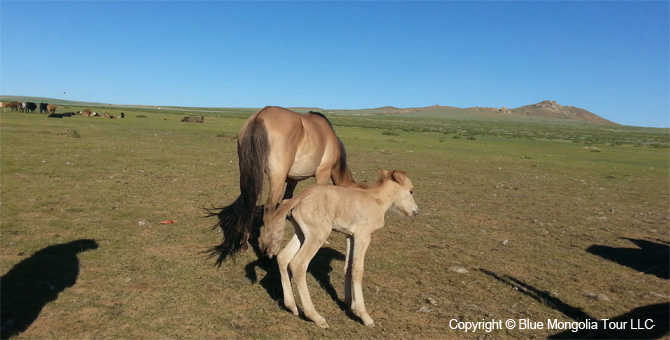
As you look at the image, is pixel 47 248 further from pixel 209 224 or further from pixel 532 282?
pixel 532 282

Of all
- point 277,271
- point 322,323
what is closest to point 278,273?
point 277,271

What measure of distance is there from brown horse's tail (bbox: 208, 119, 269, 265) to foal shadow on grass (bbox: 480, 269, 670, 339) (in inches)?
189

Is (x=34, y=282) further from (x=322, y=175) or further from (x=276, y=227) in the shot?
(x=322, y=175)

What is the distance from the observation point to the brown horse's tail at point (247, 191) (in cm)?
776

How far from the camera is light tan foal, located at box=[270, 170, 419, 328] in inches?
218

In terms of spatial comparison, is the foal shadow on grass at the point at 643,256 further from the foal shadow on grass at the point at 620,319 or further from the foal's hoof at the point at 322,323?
the foal's hoof at the point at 322,323

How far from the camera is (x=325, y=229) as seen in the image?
5.57m

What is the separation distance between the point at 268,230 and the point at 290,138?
9.98 feet

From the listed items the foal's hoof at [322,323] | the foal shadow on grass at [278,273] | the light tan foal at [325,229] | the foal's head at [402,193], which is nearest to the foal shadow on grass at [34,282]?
the foal shadow on grass at [278,273]

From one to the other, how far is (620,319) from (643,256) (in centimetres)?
400

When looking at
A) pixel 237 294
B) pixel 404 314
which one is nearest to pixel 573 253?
pixel 404 314

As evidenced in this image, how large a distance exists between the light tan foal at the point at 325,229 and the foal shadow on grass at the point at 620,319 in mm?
2711

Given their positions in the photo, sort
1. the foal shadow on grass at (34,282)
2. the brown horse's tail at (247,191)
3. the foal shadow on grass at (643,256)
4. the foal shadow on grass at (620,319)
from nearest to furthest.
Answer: the foal shadow on grass at (34,282)
the foal shadow on grass at (620,319)
the brown horse's tail at (247,191)
the foal shadow on grass at (643,256)

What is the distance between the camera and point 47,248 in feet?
23.9
